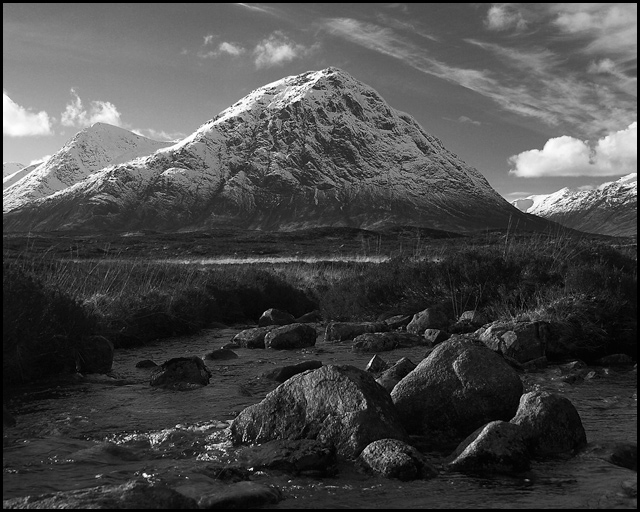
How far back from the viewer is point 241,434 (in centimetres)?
773

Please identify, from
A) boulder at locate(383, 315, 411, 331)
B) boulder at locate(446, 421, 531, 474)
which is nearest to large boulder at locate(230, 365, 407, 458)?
boulder at locate(446, 421, 531, 474)

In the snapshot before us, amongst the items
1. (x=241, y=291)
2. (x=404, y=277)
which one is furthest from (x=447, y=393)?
(x=241, y=291)

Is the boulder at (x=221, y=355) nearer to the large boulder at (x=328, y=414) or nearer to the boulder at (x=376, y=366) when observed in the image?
the boulder at (x=376, y=366)

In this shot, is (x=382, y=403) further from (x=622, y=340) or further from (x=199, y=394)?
(x=622, y=340)

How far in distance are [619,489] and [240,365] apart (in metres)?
8.59

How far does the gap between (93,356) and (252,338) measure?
4601mm

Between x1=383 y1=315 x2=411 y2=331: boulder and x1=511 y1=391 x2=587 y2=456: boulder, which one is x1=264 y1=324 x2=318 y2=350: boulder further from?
x1=511 y1=391 x2=587 y2=456: boulder

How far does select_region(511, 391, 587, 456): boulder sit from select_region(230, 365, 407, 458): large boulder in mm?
1520

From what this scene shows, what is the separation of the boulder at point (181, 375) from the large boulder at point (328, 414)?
318 centimetres

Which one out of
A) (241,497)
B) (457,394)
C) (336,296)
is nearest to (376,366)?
(457,394)

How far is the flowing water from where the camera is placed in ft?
19.3

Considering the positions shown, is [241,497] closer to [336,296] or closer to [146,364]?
[146,364]

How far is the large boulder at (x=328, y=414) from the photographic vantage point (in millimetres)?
7148

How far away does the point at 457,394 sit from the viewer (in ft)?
26.7
